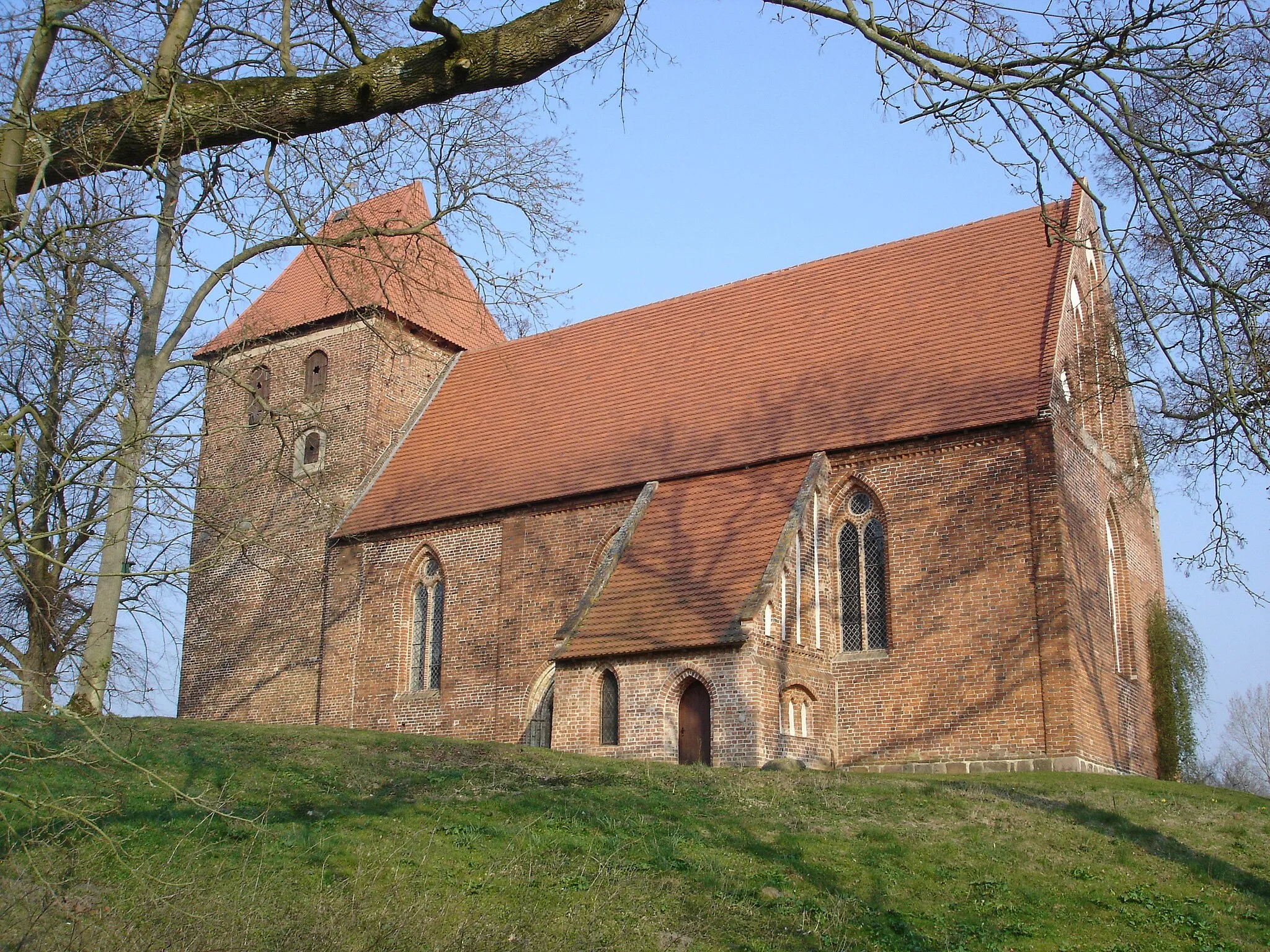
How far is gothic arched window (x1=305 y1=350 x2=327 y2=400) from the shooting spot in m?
24.7

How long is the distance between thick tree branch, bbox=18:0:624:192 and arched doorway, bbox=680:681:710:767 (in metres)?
12.0

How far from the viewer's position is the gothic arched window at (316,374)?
24.7m

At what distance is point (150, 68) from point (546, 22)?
174 centimetres

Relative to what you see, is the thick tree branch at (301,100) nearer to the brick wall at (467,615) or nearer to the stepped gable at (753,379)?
the stepped gable at (753,379)

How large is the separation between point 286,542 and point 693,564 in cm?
959

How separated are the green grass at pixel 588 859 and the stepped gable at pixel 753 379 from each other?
6536 mm

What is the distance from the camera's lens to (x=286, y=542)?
23.7 m

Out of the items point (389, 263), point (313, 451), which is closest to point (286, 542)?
point (313, 451)

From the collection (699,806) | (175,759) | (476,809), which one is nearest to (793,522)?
(699,806)

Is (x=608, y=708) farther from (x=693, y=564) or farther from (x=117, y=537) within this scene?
(x=117, y=537)

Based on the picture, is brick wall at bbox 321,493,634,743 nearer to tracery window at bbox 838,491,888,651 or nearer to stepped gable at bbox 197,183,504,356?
tracery window at bbox 838,491,888,651

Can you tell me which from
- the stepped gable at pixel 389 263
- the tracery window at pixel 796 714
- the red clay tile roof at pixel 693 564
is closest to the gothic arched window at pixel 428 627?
the red clay tile roof at pixel 693 564

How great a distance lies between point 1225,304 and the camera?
5.29 metres

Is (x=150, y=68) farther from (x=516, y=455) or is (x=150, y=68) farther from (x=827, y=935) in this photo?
(x=516, y=455)
